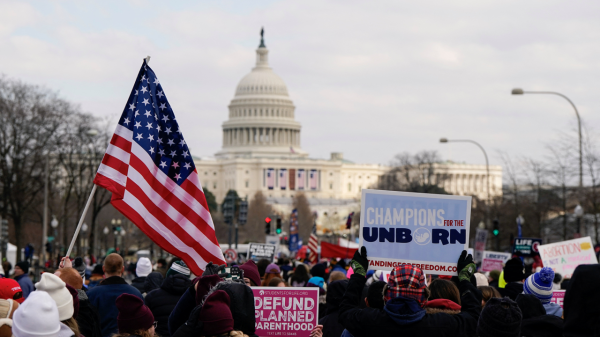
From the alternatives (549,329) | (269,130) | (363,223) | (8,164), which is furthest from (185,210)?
(269,130)

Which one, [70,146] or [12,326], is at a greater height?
[70,146]

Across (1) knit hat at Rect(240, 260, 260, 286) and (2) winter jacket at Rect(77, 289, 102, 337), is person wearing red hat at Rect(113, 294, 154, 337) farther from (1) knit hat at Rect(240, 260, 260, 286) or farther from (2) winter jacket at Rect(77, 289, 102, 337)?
(1) knit hat at Rect(240, 260, 260, 286)

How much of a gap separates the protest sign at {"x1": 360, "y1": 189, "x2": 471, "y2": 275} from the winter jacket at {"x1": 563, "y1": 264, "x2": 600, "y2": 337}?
1.86m

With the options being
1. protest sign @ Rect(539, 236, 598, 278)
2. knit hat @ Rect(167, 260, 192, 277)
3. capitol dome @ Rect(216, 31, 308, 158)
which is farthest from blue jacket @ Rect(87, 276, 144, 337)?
capitol dome @ Rect(216, 31, 308, 158)

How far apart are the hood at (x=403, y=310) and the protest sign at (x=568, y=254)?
9.01 m

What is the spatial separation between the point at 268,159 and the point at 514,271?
17342 cm

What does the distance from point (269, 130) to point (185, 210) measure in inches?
6990

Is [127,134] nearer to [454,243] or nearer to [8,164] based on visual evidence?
[454,243]

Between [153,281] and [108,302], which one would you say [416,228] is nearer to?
[108,302]

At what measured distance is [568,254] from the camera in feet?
47.8

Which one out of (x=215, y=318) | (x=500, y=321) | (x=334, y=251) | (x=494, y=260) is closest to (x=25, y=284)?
(x=215, y=318)

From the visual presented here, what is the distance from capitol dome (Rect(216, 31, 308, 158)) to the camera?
184000mm

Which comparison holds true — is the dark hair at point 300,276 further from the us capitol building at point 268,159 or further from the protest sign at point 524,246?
the us capitol building at point 268,159

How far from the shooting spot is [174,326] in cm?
659
